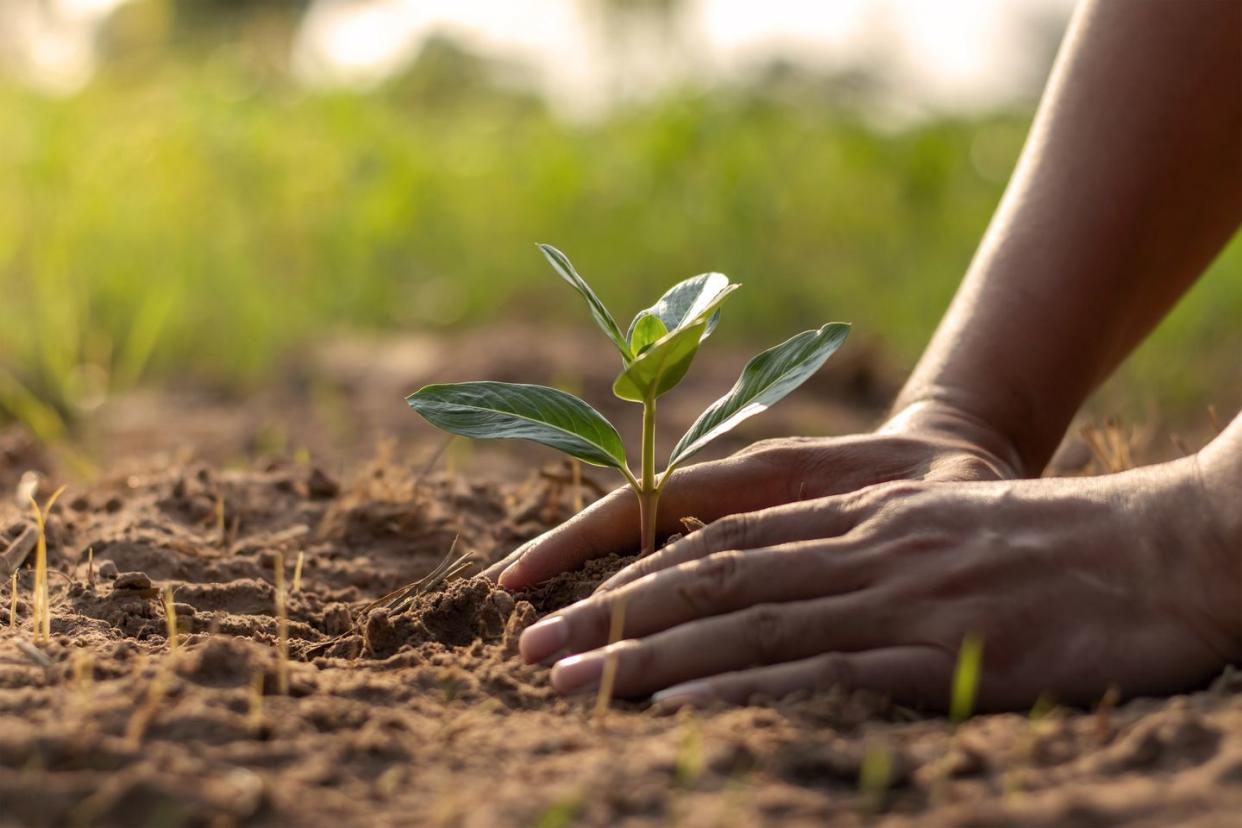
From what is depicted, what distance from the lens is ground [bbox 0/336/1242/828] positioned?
3.47 ft

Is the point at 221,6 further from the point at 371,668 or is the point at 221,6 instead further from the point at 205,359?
the point at 371,668

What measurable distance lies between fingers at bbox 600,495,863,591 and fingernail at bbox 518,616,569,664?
81 millimetres

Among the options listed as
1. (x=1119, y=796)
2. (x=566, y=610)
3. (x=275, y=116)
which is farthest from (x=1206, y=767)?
(x=275, y=116)

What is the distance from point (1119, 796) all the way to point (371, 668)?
0.85m

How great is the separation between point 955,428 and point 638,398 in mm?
545

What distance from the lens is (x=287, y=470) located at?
2.38m

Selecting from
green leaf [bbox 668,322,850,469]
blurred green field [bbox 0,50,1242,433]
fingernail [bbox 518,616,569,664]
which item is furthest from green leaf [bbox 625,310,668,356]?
blurred green field [bbox 0,50,1242,433]

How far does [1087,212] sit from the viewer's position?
196cm

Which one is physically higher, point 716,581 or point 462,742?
point 716,581

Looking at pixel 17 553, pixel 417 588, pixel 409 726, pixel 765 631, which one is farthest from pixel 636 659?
pixel 17 553

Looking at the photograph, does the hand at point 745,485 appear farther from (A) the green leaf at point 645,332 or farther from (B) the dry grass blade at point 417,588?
(A) the green leaf at point 645,332

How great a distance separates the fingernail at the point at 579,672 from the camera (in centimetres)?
135

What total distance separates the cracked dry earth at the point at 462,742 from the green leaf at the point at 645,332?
0.98 ft

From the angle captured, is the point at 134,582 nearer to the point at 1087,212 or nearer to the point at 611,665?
the point at 611,665
